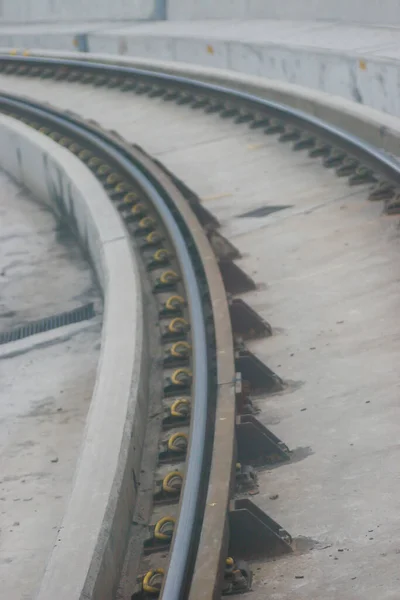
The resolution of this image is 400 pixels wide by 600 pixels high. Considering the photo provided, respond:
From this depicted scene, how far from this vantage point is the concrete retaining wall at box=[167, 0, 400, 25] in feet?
54.8

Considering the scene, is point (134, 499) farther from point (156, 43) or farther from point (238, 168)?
point (156, 43)

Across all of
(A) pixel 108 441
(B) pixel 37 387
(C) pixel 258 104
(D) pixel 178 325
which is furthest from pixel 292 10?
(A) pixel 108 441

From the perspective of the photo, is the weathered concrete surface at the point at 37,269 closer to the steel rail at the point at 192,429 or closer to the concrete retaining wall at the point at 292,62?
the steel rail at the point at 192,429

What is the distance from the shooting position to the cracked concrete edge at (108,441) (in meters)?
3.85

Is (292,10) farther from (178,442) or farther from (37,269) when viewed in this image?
(178,442)

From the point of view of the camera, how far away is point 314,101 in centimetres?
1104

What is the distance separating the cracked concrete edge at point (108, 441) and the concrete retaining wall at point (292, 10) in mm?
9101

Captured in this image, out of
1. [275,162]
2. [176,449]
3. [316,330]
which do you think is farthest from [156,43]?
[176,449]

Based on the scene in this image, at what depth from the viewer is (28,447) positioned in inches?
237

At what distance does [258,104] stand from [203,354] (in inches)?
262

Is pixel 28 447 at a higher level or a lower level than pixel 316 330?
lower

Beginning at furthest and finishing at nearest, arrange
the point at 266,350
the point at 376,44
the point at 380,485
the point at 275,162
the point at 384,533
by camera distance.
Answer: the point at 376,44 < the point at 275,162 < the point at 266,350 < the point at 380,485 < the point at 384,533

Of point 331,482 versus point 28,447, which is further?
point 28,447

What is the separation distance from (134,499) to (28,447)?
1.56 metres
